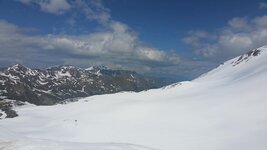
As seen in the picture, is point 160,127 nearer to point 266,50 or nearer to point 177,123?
point 177,123

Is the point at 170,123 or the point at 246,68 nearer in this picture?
the point at 170,123

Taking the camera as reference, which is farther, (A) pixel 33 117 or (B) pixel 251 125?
(A) pixel 33 117

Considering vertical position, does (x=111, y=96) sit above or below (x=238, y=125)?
above

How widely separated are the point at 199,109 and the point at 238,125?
13.0 m

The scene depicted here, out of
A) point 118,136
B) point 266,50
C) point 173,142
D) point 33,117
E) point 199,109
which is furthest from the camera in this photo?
point 266,50

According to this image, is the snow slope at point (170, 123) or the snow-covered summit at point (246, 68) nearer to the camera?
the snow slope at point (170, 123)

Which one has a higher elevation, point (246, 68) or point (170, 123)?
point (246, 68)

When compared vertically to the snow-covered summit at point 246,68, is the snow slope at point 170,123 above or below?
below

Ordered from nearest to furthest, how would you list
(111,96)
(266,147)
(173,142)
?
(266,147) → (173,142) → (111,96)

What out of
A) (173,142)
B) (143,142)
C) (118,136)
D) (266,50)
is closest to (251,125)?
(173,142)

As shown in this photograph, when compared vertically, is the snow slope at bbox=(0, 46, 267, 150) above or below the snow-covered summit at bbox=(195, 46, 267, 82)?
below

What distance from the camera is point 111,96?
97375 mm

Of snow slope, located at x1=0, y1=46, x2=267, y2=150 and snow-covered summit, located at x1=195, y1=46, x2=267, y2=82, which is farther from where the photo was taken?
snow-covered summit, located at x1=195, y1=46, x2=267, y2=82

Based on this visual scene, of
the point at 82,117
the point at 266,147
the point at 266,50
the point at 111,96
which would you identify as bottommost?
the point at 266,147
